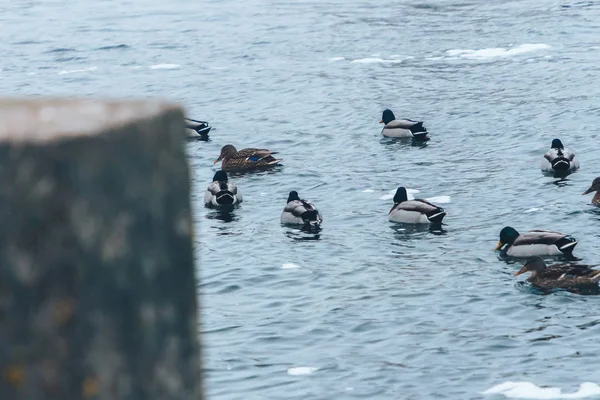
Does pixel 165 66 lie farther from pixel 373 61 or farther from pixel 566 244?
pixel 566 244

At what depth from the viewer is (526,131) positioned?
27172mm

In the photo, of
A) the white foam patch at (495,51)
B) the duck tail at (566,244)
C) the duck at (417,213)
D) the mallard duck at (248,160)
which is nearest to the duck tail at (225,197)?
the mallard duck at (248,160)

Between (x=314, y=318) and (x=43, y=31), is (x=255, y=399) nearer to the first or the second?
(x=314, y=318)

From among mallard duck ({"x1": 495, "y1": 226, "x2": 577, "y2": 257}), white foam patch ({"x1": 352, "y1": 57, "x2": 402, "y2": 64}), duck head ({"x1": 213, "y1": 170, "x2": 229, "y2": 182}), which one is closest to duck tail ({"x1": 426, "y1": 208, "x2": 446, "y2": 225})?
mallard duck ({"x1": 495, "y1": 226, "x2": 577, "y2": 257})

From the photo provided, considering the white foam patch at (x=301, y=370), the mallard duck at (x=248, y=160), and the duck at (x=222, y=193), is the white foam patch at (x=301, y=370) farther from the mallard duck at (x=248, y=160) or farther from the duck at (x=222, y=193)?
the mallard duck at (x=248, y=160)

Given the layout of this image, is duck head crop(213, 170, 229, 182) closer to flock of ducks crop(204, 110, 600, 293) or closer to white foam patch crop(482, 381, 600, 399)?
flock of ducks crop(204, 110, 600, 293)

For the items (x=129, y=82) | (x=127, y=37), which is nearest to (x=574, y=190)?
(x=129, y=82)

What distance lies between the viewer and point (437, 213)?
19.8 metres

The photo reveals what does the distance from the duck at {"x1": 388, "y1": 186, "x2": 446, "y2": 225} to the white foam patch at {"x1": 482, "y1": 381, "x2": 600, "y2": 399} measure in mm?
7771

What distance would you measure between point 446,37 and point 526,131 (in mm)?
13900

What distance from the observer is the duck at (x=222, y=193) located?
72.3ft

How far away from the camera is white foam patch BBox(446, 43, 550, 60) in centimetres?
3678

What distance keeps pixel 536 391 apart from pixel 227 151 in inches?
588

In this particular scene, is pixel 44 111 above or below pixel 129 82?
above
